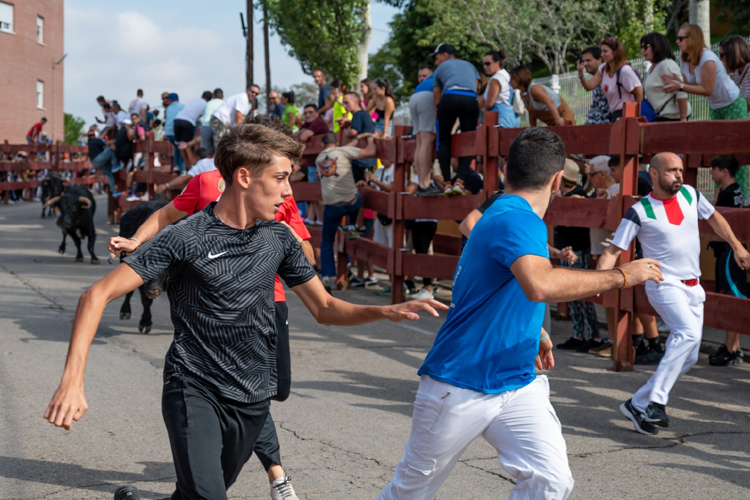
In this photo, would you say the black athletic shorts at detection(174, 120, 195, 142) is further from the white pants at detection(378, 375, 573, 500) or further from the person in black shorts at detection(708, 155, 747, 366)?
the white pants at detection(378, 375, 573, 500)

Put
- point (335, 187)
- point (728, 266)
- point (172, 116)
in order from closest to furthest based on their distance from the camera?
point (728, 266)
point (335, 187)
point (172, 116)

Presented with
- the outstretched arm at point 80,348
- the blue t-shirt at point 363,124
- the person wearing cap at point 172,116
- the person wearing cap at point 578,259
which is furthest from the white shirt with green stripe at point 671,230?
the person wearing cap at point 172,116

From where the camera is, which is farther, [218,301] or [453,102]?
[453,102]

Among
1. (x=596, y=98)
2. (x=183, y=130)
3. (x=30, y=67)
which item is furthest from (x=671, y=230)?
(x=30, y=67)

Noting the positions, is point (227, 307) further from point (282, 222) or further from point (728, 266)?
point (728, 266)

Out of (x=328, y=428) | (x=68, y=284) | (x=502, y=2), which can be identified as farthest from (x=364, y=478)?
(x=502, y=2)

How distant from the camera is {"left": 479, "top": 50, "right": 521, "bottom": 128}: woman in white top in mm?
10078

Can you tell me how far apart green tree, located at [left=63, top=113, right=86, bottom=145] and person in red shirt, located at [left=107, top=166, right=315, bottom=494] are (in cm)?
7757

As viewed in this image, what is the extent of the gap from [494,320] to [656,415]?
122 inches

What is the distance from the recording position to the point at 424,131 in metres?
10.5

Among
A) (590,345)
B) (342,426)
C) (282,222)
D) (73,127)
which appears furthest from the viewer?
(73,127)

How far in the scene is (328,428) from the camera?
5.85m

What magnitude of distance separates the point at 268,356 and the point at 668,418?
153 inches

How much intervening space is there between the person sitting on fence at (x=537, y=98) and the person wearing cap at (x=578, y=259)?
0.89 meters
